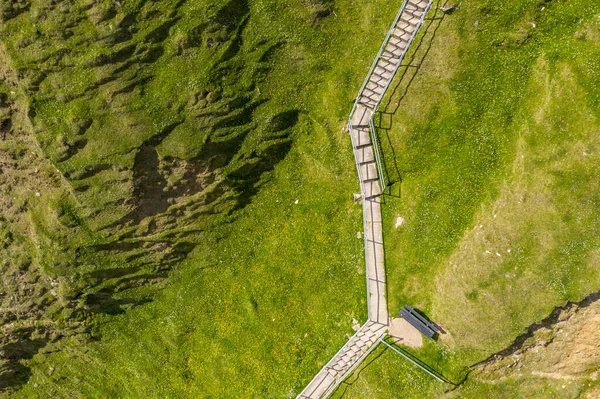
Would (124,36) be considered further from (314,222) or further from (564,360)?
(564,360)

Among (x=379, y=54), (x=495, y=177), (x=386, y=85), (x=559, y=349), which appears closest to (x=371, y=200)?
(x=386, y=85)

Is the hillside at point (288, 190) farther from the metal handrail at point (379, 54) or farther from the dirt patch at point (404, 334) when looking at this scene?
the dirt patch at point (404, 334)

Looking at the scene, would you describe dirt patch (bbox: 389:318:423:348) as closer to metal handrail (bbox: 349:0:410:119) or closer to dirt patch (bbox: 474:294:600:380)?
dirt patch (bbox: 474:294:600:380)

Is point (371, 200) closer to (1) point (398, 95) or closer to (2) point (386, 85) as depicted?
(1) point (398, 95)

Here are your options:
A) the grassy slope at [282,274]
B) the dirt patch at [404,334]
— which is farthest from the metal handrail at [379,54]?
the dirt patch at [404,334]

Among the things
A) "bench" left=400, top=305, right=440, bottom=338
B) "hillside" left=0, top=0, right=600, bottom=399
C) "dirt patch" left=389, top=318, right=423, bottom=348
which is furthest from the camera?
"dirt patch" left=389, top=318, right=423, bottom=348

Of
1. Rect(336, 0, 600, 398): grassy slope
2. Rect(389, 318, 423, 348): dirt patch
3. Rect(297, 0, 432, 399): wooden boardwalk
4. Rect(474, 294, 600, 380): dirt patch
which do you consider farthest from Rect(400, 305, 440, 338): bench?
Rect(474, 294, 600, 380): dirt patch
